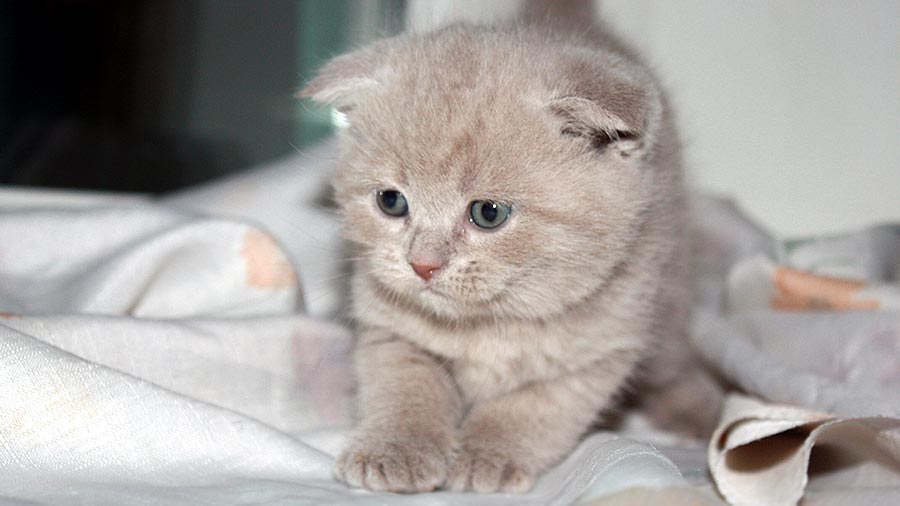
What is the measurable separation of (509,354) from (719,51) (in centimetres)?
130

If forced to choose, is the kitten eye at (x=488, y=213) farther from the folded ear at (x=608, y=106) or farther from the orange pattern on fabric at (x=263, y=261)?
the orange pattern on fabric at (x=263, y=261)

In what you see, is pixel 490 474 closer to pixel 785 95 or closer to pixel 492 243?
pixel 492 243

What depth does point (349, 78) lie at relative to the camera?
136cm

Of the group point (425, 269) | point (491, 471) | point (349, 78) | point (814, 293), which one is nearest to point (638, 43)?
point (814, 293)

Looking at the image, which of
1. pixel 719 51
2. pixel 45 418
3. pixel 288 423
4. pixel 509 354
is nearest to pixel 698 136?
pixel 719 51

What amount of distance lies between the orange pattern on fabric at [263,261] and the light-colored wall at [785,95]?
0.90m

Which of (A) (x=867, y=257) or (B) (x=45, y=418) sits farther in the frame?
A: (A) (x=867, y=257)

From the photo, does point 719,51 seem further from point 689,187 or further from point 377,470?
point 377,470

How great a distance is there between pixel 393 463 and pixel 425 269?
0.86ft

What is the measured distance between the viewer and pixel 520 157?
4.08 feet

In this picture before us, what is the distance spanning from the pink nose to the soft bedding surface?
0.28m

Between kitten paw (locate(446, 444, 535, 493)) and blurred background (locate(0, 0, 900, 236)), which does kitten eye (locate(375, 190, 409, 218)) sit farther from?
blurred background (locate(0, 0, 900, 236))

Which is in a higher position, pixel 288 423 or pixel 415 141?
pixel 415 141

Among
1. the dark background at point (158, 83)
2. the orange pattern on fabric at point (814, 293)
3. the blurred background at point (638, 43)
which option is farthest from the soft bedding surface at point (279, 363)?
the dark background at point (158, 83)
